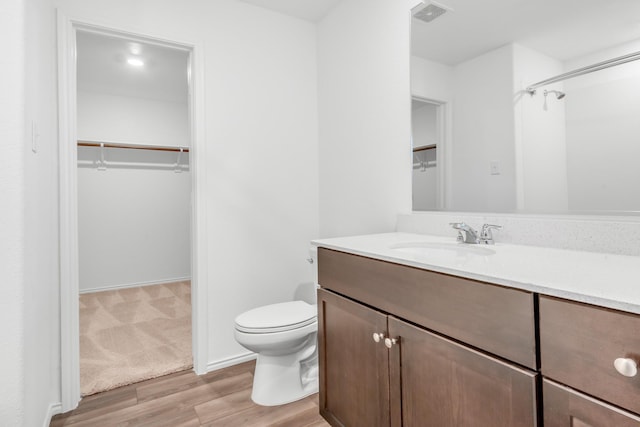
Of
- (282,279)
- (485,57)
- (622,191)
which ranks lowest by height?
(282,279)

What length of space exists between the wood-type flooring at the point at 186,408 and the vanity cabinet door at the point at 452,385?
776 mm

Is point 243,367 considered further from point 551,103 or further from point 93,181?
point 93,181

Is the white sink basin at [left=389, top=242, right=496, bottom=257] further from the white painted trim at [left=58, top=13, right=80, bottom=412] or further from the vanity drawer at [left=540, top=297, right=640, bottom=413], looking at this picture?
the white painted trim at [left=58, top=13, right=80, bottom=412]

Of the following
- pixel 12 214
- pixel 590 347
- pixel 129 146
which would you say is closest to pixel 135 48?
pixel 129 146

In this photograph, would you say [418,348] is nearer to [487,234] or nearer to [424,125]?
[487,234]

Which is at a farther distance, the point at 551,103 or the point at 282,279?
the point at 282,279

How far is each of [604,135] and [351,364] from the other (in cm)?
121

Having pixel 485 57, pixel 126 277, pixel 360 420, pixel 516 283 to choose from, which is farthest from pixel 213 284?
pixel 126 277

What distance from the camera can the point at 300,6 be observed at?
88.7 inches

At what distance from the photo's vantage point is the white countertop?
624mm

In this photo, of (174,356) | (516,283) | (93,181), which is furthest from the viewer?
(93,181)

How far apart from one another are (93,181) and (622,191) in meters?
4.51

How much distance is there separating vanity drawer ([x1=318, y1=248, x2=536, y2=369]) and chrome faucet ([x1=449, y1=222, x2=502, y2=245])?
1.55 feet

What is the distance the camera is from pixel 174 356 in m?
2.23
